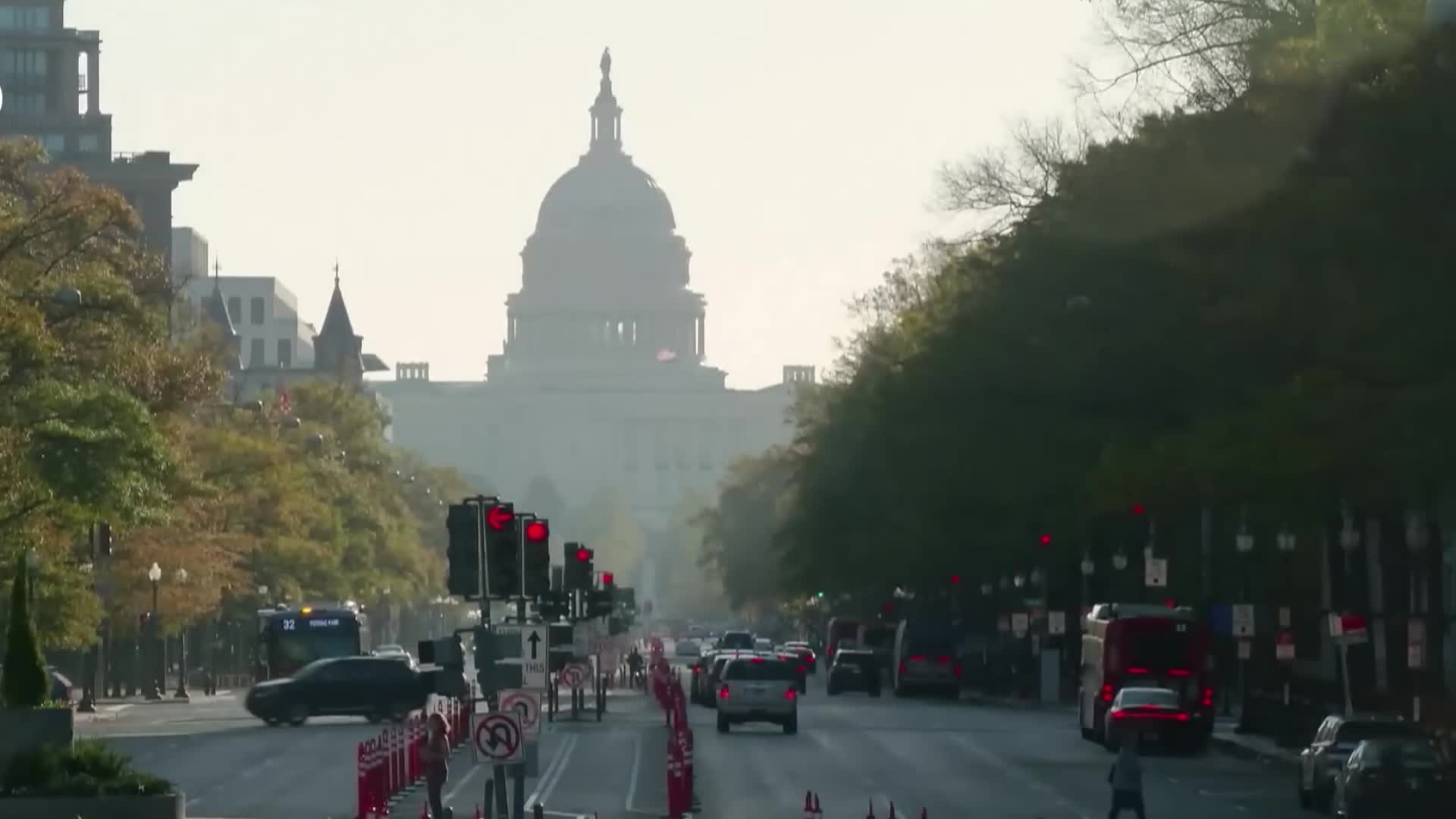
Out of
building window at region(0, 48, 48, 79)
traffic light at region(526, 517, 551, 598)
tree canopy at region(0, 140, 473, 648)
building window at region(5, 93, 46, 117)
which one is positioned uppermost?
building window at region(0, 48, 48, 79)

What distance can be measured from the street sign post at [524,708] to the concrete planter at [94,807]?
3.60 m

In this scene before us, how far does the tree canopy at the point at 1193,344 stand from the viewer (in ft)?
140

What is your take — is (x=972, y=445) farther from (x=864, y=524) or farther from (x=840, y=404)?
(x=840, y=404)

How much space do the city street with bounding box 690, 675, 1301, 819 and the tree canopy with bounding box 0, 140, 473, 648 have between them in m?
11.8

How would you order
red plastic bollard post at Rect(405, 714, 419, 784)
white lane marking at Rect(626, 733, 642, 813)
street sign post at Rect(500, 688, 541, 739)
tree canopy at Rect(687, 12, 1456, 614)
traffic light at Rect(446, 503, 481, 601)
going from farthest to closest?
red plastic bollard post at Rect(405, 714, 419, 784), white lane marking at Rect(626, 733, 642, 813), tree canopy at Rect(687, 12, 1456, 614), traffic light at Rect(446, 503, 481, 601), street sign post at Rect(500, 688, 541, 739)

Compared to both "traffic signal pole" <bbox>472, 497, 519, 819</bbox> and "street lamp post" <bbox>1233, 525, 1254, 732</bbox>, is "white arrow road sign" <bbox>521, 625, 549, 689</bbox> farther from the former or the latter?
"street lamp post" <bbox>1233, 525, 1254, 732</bbox>

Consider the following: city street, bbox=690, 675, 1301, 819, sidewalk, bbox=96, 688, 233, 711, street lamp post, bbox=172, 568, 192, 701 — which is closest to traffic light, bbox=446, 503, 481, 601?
city street, bbox=690, 675, 1301, 819

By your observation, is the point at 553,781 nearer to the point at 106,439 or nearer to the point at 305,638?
the point at 106,439

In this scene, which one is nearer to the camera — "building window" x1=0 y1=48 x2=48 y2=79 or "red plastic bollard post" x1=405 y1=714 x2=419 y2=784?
"red plastic bollard post" x1=405 y1=714 x2=419 y2=784

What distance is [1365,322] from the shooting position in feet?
143

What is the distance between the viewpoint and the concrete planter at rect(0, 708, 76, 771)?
38188 millimetres

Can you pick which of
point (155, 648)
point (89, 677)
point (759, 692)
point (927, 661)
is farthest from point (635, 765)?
point (155, 648)

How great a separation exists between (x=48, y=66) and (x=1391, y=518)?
113452 millimetres

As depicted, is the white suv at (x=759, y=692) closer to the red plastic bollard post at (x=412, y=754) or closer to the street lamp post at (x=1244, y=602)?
the street lamp post at (x=1244, y=602)
